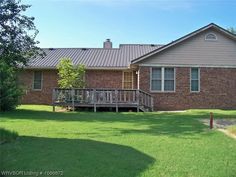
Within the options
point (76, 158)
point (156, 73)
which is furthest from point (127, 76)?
point (76, 158)

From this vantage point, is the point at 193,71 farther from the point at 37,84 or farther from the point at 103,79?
the point at 37,84

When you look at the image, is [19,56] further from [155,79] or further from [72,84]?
[155,79]

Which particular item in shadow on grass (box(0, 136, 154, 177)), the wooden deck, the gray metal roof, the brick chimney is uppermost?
the brick chimney

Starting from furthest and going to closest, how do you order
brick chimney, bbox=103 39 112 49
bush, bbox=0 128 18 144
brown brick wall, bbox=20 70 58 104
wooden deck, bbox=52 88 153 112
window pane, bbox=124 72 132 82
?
brick chimney, bbox=103 39 112 49 < brown brick wall, bbox=20 70 58 104 < window pane, bbox=124 72 132 82 < wooden deck, bbox=52 88 153 112 < bush, bbox=0 128 18 144

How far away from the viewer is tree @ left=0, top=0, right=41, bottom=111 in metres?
19.7

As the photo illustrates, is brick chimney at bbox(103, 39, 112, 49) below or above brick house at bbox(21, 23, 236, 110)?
above

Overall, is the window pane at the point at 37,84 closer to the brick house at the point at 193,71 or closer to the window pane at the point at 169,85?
the brick house at the point at 193,71

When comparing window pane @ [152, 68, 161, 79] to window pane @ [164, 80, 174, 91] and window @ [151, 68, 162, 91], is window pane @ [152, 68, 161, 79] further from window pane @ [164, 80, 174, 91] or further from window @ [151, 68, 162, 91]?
window pane @ [164, 80, 174, 91]

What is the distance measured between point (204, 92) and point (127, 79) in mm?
5907

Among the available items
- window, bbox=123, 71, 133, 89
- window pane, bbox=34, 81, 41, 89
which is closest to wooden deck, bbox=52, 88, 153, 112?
window, bbox=123, 71, 133, 89

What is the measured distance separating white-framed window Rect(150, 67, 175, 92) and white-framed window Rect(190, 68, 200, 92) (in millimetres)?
1191

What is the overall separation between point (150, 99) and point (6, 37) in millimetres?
9535

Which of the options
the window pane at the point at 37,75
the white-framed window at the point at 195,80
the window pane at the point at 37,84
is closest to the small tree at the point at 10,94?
the window pane at the point at 37,84

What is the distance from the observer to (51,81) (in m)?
30.7
